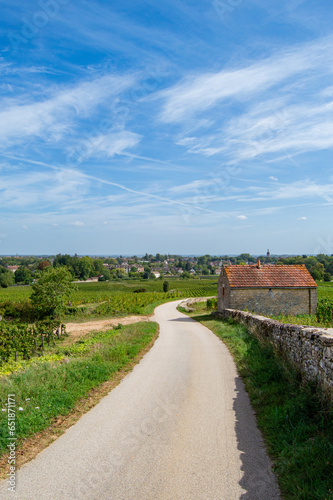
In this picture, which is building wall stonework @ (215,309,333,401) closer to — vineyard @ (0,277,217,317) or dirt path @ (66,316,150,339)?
dirt path @ (66,316,150,339)

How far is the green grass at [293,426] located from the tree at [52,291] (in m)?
22.5

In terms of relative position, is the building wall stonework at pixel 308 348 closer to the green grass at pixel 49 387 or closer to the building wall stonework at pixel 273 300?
the green grass at pixel 49 387

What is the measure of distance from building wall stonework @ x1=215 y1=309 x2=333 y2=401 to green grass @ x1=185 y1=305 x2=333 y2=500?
0.23 meters

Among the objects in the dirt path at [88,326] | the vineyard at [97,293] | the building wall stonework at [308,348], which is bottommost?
the vineyard at [97,293]

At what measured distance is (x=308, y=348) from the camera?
728 centimetres

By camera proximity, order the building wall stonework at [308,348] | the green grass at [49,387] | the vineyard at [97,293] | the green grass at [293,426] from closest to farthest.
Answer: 1. the green grass at [293,426]
2. the green grass at [49,387]
3. the building wall stonework at [308,348]
4. the vineyard at [97,293]

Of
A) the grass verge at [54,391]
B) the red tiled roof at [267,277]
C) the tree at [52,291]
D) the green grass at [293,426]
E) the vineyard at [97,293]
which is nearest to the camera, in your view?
the green grass at [293,426]

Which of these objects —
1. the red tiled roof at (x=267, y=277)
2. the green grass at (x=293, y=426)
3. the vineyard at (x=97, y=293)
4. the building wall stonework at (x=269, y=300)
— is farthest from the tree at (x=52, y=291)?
the green grass at (x=293, y=426)

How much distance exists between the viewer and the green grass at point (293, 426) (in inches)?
159

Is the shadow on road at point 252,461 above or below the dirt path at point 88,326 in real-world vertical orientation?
above

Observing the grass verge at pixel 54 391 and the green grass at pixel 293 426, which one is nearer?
the green grass at pixel 293 426

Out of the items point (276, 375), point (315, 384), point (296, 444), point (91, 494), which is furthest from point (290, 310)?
point (91, 494)

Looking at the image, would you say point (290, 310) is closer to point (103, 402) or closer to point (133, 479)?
point (103, 402)

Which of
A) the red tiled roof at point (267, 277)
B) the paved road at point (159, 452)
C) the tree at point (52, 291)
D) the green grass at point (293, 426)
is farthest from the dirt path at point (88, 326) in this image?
the paved road at point (159, 452)
